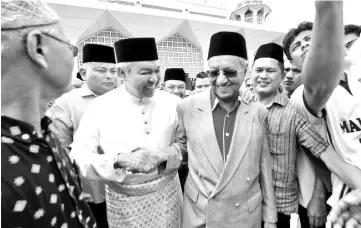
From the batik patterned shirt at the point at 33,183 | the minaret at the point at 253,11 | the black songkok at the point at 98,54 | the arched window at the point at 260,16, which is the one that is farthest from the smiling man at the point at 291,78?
the arched window at the point at 260,16

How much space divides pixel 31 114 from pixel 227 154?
4.10 feet

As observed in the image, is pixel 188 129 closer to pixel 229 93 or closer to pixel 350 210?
pixel 229 93

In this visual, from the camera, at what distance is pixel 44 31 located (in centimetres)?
88

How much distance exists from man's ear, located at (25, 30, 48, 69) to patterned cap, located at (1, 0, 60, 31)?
35mm

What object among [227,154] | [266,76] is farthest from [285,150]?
[266,76]

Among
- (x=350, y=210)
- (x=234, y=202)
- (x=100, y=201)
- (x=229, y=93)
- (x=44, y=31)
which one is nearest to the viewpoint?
(x=44, y=31)

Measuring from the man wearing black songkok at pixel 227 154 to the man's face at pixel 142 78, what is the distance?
1.24 feet

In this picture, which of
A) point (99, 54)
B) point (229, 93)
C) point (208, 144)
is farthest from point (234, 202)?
point (99, 54)

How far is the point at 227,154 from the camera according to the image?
1.72 meters

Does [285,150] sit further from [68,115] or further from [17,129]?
[68,115]

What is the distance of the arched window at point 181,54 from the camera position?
57.4ft

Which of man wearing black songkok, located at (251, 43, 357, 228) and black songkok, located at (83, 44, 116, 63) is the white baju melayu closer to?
man wearing black songkok, located at (251, 43, 357, 228)

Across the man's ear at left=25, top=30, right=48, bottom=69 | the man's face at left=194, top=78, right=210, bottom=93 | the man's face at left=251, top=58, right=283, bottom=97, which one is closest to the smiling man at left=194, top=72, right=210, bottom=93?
the man's face at left=194, top=78, right=210, bottom=93

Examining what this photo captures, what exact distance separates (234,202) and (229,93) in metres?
0.78
